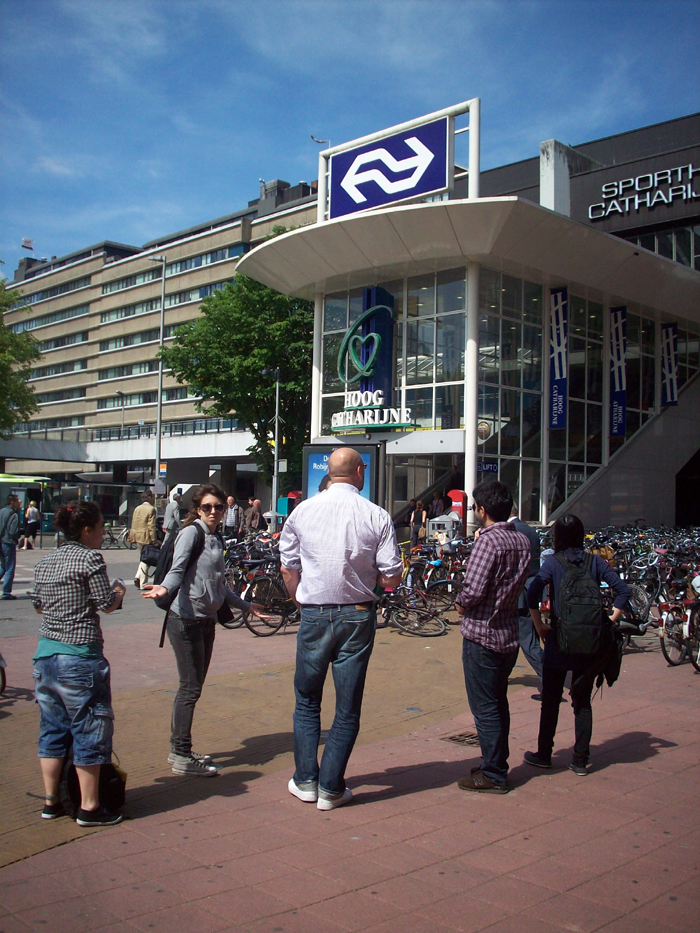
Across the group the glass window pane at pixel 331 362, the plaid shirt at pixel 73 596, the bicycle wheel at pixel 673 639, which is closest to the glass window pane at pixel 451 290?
the glass window pane at pixel 331 362

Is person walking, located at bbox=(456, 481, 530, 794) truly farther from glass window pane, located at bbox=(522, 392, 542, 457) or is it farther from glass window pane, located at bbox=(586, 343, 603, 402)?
glass window pane, located at bbox=(586, 343, 603, 402)

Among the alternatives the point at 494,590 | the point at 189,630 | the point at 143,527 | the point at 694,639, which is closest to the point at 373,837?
the point at 494,590

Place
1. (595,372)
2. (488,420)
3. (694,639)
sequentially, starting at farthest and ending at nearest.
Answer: (595,372), (488,420), (694,639)

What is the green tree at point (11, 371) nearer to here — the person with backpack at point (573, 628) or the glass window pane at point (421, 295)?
the glass window pane at point (421, 295)

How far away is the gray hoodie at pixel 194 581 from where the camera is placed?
5059mm

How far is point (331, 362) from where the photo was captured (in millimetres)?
25000

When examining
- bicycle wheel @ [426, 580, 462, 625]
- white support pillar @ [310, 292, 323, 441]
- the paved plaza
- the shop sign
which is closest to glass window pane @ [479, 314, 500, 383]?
white support pillar @ [310, 292, 323, 441]

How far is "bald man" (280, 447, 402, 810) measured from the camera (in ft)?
14.0

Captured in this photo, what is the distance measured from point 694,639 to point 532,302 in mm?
16085

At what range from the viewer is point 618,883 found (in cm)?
356

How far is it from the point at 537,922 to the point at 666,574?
1056 cm

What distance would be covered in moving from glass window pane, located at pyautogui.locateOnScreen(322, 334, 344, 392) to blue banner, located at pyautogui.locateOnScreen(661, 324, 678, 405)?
11.8 meters

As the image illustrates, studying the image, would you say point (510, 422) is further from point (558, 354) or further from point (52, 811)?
point (52, 811)

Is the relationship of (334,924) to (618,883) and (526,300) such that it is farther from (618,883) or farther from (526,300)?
(526,300)
